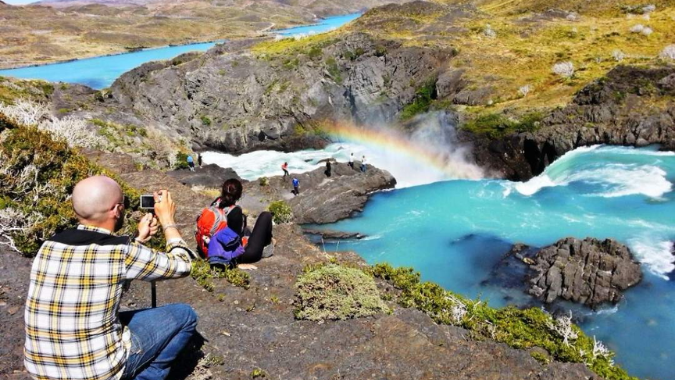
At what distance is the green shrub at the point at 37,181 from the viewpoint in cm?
937

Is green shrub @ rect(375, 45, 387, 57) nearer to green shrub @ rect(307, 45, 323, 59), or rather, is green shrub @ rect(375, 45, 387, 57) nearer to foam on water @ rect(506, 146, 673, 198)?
green shrub @ rect(307, 45, 323, 59)

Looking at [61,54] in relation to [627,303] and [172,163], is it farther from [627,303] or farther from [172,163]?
[627,303]

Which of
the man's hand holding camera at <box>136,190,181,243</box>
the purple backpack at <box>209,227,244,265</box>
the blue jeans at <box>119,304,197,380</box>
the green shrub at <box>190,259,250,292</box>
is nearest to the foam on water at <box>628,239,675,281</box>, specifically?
the green shrub at <box>190,259,250,292</box>

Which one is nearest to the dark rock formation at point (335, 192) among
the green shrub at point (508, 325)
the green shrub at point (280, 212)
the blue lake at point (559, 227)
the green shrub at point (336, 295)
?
the blue lake at point (559, 227)

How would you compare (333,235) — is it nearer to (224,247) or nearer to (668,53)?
(224,247)

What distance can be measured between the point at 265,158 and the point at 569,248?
38287mm

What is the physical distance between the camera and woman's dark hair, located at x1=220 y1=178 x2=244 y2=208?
9391mm

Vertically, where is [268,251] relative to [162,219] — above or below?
below

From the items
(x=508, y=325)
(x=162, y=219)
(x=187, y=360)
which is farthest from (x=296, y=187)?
(x=162, y=219)

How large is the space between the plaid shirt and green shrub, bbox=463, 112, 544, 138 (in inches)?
1553

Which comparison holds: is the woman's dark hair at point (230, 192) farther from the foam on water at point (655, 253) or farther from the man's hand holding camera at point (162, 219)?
the foam on water at point (655, 253)

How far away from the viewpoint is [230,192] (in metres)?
9.41

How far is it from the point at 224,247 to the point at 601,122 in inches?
1461

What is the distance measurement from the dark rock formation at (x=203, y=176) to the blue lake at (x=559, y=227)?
36.9 ft
